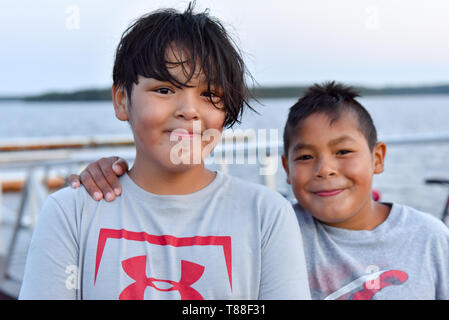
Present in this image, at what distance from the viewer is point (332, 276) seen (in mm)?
1318

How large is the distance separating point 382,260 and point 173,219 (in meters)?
0.60

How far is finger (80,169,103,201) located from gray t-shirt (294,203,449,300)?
595 mm

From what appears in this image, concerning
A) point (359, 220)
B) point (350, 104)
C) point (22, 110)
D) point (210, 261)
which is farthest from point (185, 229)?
point (22, 110)

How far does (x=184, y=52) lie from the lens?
3.66ft

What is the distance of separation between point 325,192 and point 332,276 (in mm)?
229

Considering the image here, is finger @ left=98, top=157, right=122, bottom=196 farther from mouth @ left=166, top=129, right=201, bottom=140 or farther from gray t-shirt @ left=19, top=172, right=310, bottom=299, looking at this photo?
mouth @ left=166, top=129, right=201, bottom=140

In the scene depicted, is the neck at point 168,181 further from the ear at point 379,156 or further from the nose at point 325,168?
the ear at point 379,156

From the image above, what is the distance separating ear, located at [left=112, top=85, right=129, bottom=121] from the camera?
1.20 metres

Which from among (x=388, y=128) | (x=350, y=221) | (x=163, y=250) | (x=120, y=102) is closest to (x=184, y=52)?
(x=120, y=102)

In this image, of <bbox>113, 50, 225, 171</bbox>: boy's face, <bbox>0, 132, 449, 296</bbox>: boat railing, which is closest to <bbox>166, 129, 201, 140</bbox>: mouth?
<bbox>113, 50, 225, 171</bbox>: boy's face

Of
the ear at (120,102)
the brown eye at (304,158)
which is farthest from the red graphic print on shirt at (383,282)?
the ear at (120,102)

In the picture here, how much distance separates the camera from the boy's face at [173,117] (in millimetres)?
1074

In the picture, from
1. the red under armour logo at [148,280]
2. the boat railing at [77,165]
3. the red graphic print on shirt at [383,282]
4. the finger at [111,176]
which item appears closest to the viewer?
the red under armour logo at [148,280]
